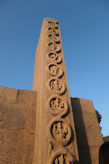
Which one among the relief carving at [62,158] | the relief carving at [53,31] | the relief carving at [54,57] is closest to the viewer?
the relief carving at [62,158]

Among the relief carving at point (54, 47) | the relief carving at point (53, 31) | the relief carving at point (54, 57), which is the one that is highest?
the relief carving at point (53, 31)

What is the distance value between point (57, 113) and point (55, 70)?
105cm

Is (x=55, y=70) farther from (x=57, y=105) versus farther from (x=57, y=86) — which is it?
(x=57, y=105)

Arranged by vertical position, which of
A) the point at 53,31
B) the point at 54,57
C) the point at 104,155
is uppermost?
the point at 53,31

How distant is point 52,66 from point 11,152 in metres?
1.87

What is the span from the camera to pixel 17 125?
6.82 ft

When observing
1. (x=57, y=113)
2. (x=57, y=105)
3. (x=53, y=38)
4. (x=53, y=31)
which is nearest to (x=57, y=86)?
(x=57, y=105)

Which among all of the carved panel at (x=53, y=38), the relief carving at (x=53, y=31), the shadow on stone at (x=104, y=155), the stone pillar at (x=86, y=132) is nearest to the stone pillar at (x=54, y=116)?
the carved panel at (x=53, y=38)

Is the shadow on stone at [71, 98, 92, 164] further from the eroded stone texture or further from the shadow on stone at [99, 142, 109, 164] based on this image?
the shadow on stone at [99, 142, 109, 164]

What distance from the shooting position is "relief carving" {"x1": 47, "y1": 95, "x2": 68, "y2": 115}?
2.05 metres

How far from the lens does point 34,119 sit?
2229 mm

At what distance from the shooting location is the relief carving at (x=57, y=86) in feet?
7.77

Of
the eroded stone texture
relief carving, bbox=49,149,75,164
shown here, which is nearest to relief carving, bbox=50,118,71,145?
relief carving, bbox=49,149,75,164

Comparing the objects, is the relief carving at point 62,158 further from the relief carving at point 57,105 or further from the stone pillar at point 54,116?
the relief carving at point 57,105
